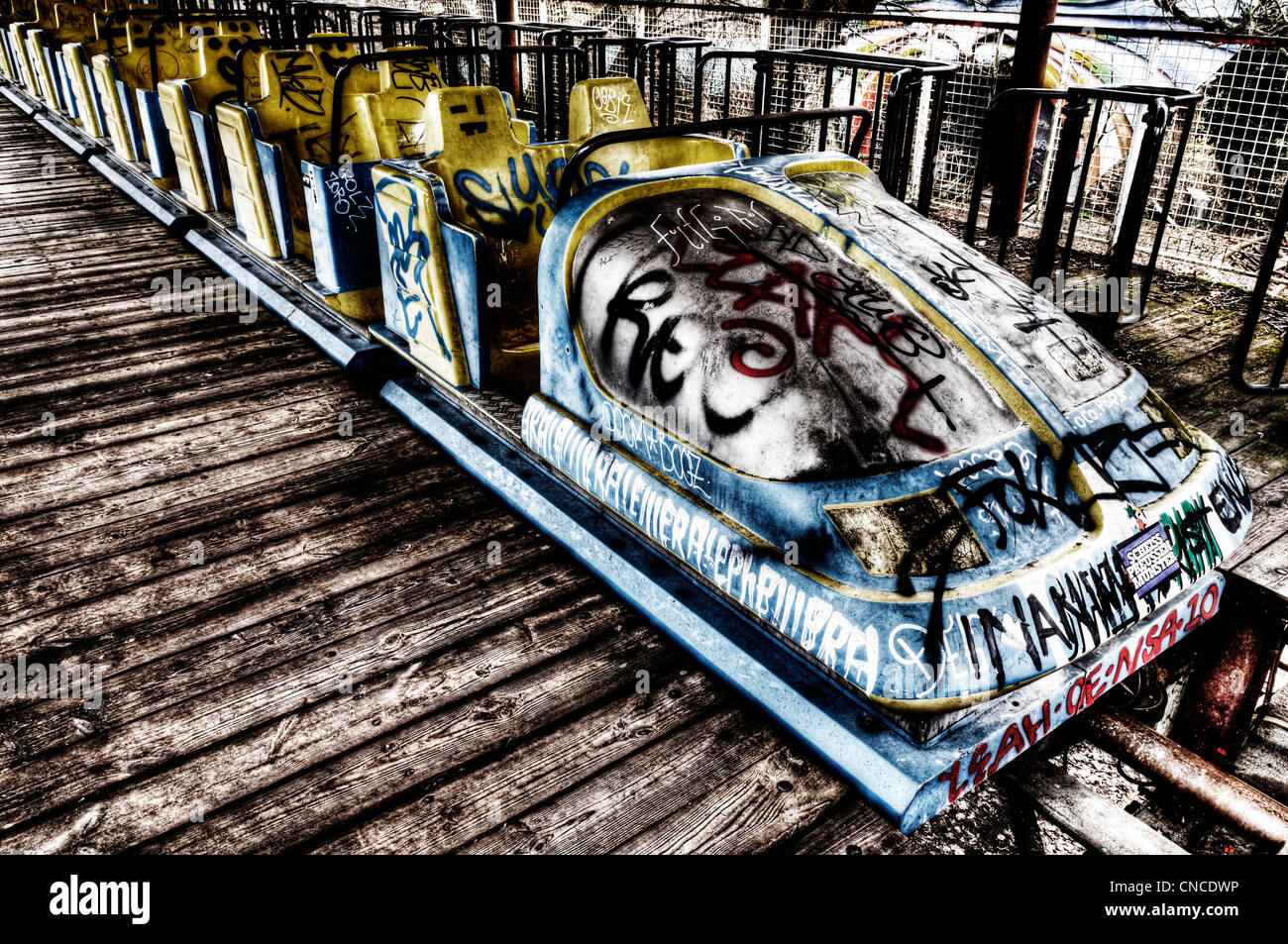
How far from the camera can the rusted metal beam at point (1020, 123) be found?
5.66m

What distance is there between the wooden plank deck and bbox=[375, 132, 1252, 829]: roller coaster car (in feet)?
0.79

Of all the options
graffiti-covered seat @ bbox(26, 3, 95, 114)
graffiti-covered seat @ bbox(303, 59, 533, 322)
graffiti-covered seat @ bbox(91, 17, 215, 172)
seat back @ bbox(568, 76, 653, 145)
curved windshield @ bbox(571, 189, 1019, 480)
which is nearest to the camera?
curved windshield @ bbox(571, 189, 1019, 480)

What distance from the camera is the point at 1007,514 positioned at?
6.52 feet

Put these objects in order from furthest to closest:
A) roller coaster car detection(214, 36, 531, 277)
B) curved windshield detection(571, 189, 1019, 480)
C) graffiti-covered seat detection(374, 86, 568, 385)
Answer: roller coaster car detection(214, 36, 531, 277)
graffiti-covered seat detection(374, 86, 568, 385)
curved windshield detection(571, 189, 1019, 480)

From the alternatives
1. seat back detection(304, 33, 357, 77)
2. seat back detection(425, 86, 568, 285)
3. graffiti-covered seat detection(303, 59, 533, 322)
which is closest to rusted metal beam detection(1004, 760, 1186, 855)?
seat back detection(425, 86, 568, 285)

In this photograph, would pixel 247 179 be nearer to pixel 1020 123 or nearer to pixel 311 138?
pixel 311 138

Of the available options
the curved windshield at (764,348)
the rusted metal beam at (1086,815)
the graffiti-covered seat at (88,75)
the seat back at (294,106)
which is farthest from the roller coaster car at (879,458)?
the graffiti-covered seat at (88,75)

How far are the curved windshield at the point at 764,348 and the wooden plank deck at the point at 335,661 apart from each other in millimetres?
624

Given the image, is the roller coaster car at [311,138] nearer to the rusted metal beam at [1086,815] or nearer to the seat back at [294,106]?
the seat back at [294,106]

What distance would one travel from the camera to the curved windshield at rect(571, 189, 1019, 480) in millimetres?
2027

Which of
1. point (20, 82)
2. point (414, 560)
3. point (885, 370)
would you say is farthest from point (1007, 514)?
point (20, 82)

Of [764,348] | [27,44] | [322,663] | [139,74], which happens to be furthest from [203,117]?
[27,44]

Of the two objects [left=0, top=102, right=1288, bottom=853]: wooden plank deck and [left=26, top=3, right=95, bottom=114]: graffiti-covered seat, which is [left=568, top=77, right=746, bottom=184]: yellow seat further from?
[left=26, top=3, right=95, bottom=114]: graffiti-covered seat
